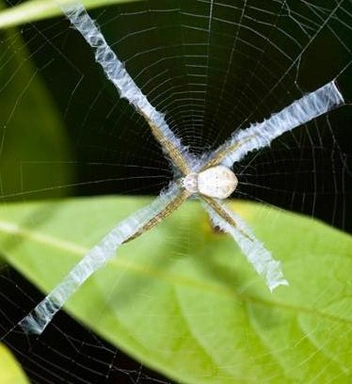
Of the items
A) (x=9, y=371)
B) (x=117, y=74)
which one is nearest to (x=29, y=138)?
(x=117, y=74)

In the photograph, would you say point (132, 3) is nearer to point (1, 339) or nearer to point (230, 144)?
point (230, 144)

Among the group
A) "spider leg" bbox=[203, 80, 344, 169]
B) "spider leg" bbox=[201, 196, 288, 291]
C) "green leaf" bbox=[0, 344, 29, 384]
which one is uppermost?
"spider leg" bbox=[203, 80, 344, 169]

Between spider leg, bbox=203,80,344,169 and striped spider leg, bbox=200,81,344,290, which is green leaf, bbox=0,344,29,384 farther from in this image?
spider leg, bbox=203,80,344,169

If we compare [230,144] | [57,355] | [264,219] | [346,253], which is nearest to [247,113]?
[230,144]

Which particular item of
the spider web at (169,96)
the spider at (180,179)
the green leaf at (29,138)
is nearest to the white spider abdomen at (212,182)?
the spider at (180,179)

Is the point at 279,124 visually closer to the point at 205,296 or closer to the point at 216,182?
the point at 216,182

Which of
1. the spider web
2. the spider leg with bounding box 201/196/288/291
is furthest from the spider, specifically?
the spider web
